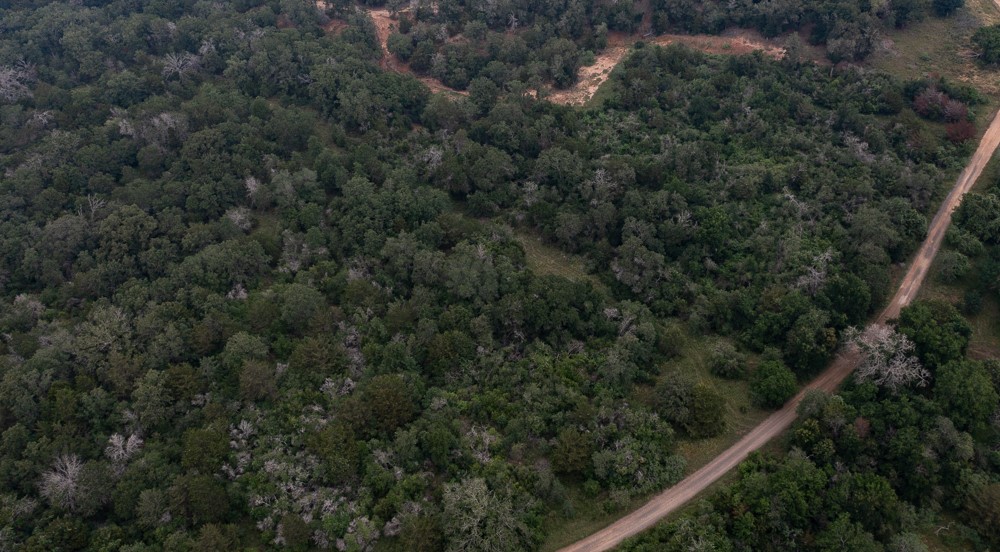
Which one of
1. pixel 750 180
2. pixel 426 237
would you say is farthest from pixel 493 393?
pixel 750 180

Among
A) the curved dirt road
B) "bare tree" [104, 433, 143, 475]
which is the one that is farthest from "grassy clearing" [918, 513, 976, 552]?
"bare tree" [104, 433, 143, 475]

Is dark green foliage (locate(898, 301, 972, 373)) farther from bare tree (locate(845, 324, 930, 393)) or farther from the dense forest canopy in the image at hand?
the dense forest canopy

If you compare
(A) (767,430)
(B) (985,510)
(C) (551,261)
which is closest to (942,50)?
(C) (551,261)

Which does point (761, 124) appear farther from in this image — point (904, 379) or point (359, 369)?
point (359, 369)

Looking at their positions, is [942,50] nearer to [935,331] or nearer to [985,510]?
[935,331]

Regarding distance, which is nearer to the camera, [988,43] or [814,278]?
[814,278]

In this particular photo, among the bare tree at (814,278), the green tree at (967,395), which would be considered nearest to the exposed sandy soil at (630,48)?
the bare tree at (814,278)
